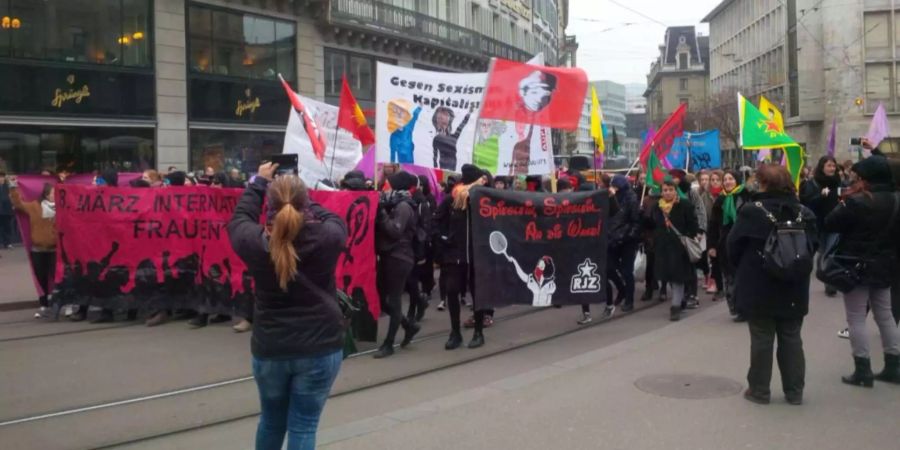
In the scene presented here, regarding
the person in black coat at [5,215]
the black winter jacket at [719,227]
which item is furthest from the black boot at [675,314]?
the person in black coat at [5,215]

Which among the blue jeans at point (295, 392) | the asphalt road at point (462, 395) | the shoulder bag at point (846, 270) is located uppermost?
the shoulder bag at point (846, 270)

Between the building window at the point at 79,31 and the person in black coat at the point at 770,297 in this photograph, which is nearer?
the person in black coat at the point at 770,297

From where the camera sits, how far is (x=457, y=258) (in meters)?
8.61

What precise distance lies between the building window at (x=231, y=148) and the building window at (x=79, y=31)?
262 cm

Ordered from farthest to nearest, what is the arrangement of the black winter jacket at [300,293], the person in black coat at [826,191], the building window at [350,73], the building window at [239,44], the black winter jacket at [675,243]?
the building window at [350,73], the building window at [239,44], the person in black coat at [826,191], the black winter jacket at [675,243], the black winter jacket at [300,293]

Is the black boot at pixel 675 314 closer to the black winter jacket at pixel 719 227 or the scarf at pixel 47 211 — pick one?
the black winter jacket at pixel 719 227

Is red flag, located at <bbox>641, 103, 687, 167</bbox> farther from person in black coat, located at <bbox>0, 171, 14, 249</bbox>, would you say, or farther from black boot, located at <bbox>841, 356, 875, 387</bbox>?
person in black coat, located at <bbox>0, 171, 14, 249</bbox>

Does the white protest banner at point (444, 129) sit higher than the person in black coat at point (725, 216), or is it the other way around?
the white protest banner at point (444, 129)

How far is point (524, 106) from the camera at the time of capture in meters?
9.95

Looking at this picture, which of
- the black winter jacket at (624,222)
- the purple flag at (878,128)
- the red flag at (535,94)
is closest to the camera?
the red flag at (535,94)

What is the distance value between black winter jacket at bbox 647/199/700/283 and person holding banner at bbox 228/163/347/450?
6949 mm

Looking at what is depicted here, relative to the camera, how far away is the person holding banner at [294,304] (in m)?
3.94

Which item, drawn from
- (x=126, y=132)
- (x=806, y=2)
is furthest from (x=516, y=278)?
(x=806, y=2)

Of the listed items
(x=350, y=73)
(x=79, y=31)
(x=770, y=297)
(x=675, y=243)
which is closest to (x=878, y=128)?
(x=675, y=243)
